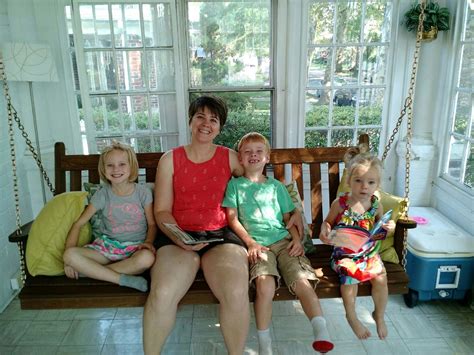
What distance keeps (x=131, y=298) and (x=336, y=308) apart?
1478mm

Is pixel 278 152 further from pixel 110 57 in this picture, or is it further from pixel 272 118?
pixel 110 57

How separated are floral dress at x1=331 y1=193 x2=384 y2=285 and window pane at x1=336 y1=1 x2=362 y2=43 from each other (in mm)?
1564

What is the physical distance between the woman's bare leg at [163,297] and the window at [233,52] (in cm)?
168

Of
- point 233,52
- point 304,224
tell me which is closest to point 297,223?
point 304,224

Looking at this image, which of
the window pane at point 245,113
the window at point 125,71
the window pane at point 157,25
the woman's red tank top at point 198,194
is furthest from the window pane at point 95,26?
the woman's red tank top at point 198,194

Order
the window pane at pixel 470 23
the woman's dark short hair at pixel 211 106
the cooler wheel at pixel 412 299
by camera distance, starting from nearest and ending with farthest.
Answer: the woman's dark short hair at pixel 211 106, the cooler wheel at pixel 412 299, the window pane at pixel 470 23

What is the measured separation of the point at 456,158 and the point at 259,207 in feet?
6.14

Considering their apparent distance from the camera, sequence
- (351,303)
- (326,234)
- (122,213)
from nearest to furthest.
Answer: (351,303)
(326,234)
(122,213)

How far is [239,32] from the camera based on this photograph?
296 cm

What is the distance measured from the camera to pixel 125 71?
9.78 ft

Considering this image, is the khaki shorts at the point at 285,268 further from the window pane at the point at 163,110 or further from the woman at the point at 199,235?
the window pane at the point at 163,110

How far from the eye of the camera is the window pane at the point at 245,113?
3.17 m

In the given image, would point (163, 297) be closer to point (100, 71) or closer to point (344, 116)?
point (100, 71)

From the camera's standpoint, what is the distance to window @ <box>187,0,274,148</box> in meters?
2.93
